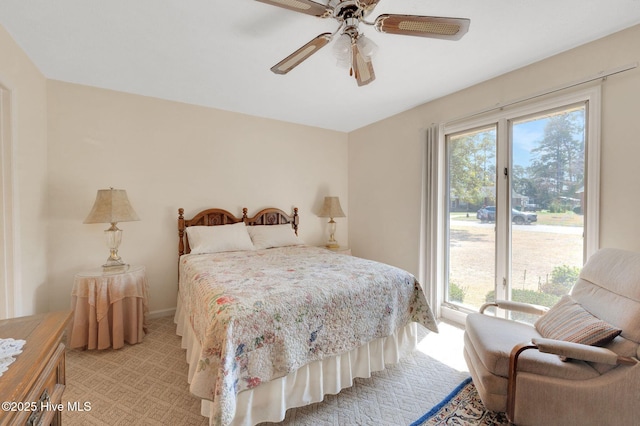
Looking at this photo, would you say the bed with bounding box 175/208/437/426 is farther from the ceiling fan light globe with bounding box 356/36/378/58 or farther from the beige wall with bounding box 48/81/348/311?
the ceiling fan light globe with bounding box 356/36/378/58

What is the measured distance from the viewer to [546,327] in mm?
1812

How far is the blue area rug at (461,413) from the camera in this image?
1.66m

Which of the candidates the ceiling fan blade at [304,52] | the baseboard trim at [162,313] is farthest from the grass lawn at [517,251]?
the baseboard trim at [162,313]

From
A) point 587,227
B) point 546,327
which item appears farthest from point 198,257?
point 587,227

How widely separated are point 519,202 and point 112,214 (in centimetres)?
392

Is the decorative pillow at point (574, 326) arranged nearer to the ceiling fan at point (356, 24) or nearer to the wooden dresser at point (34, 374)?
the ceiling fan at point (356, 24)

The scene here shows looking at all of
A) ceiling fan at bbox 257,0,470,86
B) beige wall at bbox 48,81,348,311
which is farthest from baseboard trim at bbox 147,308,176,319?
ceiling fan at bbox 257,0,470,86

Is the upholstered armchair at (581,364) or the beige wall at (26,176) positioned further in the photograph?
the beige wall at (26,176)

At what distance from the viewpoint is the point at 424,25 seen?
144 centimetres

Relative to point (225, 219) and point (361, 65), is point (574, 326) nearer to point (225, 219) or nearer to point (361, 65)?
point (361, 65)

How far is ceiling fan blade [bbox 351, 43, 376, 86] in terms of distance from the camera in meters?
1.70

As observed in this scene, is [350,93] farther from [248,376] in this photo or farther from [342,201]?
[248,376]

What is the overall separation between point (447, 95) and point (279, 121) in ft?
7.60

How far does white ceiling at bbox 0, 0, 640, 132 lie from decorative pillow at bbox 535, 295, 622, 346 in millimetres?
1969
